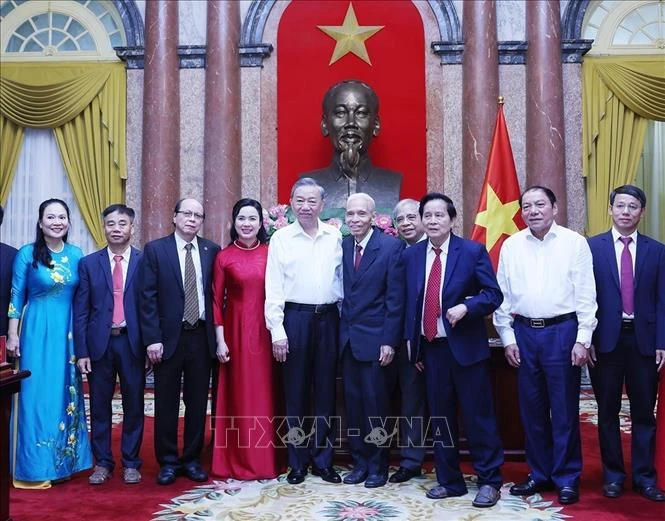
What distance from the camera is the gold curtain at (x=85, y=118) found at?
6938 mm

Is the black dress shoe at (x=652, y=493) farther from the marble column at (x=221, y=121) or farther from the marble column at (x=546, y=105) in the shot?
the marble column at (x=221, y=121)

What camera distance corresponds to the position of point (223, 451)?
12.2 ft

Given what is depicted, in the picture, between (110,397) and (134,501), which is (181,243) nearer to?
(110,397)

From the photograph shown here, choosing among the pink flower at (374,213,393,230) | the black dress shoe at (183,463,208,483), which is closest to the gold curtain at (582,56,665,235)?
the pink flower at (374,213,393,230)

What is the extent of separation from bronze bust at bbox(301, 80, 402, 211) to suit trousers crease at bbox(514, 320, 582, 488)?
113 inches

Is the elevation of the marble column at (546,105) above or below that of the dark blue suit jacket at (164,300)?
above

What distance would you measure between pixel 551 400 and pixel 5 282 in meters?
2.70

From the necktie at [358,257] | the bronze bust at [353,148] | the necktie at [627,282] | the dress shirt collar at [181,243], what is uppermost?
the bronze bust at [353,148]

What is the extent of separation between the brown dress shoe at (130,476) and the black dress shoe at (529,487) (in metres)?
1.81

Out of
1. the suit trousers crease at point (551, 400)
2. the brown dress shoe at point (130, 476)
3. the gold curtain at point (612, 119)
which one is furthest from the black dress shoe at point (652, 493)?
the gold curtain at point (612, 119)

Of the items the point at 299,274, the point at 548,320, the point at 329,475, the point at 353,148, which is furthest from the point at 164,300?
the point at 353,148

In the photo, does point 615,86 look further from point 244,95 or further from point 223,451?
point 223,451

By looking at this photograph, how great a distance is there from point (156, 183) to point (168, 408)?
340 cm

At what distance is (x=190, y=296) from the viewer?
3.66m
